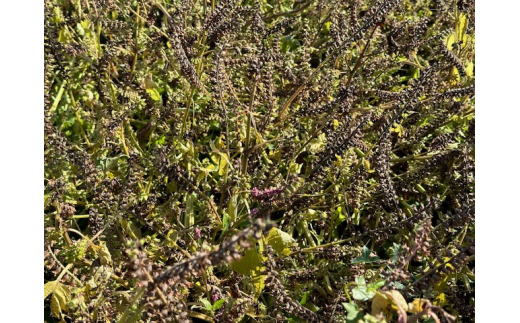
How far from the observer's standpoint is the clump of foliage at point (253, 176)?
1.34 meters

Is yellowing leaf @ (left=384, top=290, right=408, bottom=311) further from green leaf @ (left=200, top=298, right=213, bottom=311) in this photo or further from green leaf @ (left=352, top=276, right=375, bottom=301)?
green leaf @ (left=200, top=298, right=213, bottom=311)

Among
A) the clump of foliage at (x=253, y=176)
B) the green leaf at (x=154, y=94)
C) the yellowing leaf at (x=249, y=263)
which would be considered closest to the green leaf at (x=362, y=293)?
the clump of foliage at (x=253, y=176)

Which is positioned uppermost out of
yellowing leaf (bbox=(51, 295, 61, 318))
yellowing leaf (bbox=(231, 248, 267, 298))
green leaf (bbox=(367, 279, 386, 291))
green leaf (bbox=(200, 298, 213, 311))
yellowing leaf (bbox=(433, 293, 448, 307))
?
green leaf (bbox=(367, 279, 386, 291))

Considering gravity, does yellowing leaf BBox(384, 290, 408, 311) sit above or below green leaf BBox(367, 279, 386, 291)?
above

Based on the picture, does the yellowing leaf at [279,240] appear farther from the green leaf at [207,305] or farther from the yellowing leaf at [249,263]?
the green leaf at [207,305]

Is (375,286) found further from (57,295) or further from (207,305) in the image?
(57,295)

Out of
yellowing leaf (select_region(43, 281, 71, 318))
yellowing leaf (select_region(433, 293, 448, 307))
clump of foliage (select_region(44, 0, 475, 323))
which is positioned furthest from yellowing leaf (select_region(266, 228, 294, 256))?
yellowing leaf (select_region(43, 281, 71, 318))

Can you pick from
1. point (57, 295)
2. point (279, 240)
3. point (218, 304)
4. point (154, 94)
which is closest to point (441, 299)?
point (279, 240)

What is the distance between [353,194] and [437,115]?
0.53 metres

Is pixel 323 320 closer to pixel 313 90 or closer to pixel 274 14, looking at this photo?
pixel 313 90

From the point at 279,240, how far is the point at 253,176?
22 centimetres

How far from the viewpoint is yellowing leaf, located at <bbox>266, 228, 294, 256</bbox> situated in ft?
4.74

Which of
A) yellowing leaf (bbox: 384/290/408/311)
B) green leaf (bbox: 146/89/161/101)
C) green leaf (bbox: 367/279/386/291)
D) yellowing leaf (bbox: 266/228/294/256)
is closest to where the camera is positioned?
yellowing leaf (bbox: 384/290/408/311)

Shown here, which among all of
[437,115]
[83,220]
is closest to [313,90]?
[437,115]
